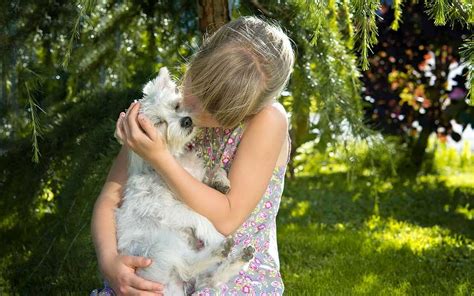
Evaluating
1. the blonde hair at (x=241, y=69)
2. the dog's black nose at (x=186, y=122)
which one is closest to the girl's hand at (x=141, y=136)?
the dog's black nose at (x=186, y=122)

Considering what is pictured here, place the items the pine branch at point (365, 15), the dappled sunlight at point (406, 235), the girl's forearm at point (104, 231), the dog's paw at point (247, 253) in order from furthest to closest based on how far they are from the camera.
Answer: the dappled sunlight at point (406, 235) < the girl's forearm at point (104, 231) < the dog's paw at point (247, 253) < the pine branch at point (365, 15)

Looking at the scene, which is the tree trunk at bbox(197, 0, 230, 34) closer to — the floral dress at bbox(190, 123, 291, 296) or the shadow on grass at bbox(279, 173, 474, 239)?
the floral dress at bbox(190, 123, 291, 296)

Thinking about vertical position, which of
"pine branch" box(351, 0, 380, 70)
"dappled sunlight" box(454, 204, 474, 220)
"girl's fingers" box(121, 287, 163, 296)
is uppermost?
"pine branch" box(351, 0, 380, 70)

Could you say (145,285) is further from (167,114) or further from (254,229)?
(167,114)

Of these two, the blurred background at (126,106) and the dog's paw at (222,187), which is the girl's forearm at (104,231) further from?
the dog's paw at (222,187)

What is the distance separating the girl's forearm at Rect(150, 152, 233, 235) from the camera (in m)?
2.36

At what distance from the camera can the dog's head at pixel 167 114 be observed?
8.37 feet

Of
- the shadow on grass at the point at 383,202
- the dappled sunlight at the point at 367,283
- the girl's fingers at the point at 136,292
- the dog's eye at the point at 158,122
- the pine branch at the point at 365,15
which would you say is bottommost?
the shadow on grass at the point at 383,202

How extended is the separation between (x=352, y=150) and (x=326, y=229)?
78.8 inches

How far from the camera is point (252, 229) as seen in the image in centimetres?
264

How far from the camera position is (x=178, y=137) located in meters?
2.57

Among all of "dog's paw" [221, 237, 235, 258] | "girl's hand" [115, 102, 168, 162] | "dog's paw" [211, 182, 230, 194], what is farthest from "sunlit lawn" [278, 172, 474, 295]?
"girl's hand" [115, 102, 168, 162]

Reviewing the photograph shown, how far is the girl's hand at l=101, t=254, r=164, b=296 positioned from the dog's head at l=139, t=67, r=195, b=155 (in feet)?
1.50

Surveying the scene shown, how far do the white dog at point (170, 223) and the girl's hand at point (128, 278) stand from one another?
3 cm
